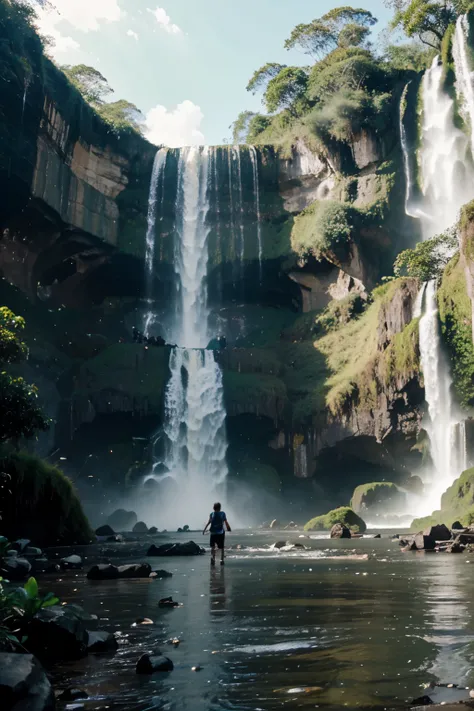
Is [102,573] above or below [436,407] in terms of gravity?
below

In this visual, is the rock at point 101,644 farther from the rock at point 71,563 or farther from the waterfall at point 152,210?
→ the waterfall at point 152,210

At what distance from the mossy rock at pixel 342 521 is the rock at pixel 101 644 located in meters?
22.7

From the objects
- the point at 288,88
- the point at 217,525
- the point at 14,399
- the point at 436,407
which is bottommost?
the point at 217,525

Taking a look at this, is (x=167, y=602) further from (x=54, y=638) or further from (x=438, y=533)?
(x=438, y=533)

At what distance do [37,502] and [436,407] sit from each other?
23362 mm

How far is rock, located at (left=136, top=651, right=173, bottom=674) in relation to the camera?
479 cm

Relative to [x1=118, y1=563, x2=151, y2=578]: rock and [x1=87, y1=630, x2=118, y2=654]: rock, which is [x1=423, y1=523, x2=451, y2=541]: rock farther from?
[x1=87, y1=630, x2=118, y2=654]: rock

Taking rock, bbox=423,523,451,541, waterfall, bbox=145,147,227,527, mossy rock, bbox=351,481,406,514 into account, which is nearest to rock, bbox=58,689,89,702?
rock, bbox=423,523,451,541

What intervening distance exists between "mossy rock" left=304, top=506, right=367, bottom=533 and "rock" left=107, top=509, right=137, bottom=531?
10.7m

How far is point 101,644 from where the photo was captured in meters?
5.59

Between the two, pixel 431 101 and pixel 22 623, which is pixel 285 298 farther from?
pixel 22 623

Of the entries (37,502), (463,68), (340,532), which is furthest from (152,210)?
(37,502)

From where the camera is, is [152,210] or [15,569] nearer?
[15,569]

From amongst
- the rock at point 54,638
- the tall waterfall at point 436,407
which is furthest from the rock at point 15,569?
the tall waterfall at point 436,407
